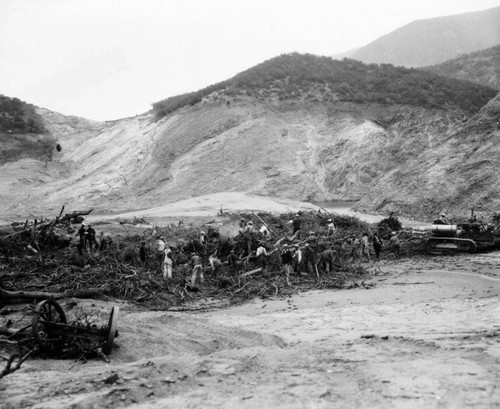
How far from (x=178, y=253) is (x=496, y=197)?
17.2 metres

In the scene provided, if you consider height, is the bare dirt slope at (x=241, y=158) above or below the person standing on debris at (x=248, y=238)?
above

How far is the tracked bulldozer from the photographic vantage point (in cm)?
1705

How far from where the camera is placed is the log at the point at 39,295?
7.70 m

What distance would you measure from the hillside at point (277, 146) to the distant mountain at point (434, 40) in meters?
61.6

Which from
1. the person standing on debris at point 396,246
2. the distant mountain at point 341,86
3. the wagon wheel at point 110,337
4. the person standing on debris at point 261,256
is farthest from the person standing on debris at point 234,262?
the distant mountain at point 341,86

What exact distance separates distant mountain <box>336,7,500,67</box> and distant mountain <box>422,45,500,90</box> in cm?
3420

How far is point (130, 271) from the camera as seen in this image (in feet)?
43.2

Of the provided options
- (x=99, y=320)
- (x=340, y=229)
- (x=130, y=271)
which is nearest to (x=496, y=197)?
(x=340, y=229)

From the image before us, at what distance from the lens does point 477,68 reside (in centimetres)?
6378

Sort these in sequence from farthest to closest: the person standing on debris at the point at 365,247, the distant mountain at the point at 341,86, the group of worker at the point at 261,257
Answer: the distant mountain at the point at 341,86, the person standing on debris at the point at 365,247, the group of worker at the point at 261,257

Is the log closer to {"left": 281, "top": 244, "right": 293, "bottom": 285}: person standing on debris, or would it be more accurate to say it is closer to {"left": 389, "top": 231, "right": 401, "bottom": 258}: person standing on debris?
{"left": 281, "top": 244, "right": 293, "bottom": 285}: person standing on debris

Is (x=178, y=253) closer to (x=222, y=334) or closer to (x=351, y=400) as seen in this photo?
(x=222, y=334)

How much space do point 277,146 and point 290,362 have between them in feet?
109

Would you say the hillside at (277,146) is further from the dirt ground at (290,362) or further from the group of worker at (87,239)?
the dirt ground at (290,362)
